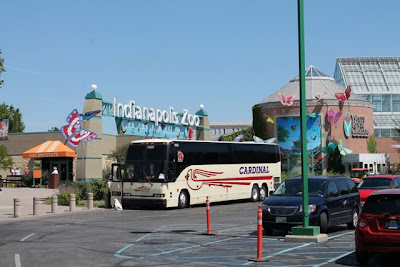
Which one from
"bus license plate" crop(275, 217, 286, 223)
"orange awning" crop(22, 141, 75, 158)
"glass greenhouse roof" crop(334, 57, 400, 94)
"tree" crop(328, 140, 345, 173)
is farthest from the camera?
"glass greenhouse roof" crop(334, 57, 400, 94)

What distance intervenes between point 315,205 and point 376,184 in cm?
934

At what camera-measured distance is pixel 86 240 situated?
667 inches

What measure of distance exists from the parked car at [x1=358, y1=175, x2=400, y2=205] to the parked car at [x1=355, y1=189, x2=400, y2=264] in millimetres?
13407

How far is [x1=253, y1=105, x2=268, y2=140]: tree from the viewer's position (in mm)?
69875

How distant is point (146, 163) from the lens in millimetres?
30391

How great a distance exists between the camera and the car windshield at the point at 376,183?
25.5 meters

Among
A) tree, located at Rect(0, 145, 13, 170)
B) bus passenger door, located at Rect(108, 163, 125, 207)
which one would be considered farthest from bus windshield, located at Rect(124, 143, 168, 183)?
tree, located at Rect(0, 145, 13, 170)

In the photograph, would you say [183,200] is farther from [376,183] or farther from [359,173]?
[359,173]

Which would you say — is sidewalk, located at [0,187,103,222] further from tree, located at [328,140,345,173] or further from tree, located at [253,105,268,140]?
tree, located at [328,140,345,173]

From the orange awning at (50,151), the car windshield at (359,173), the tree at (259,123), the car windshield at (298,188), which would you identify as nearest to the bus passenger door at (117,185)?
the car windshield at (298,188)

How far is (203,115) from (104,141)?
16.1 metres

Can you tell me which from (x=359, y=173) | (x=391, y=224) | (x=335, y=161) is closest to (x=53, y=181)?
(x=359, y=173)

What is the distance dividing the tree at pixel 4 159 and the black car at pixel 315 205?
1572 inches

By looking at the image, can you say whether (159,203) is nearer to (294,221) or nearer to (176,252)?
(294,221)
